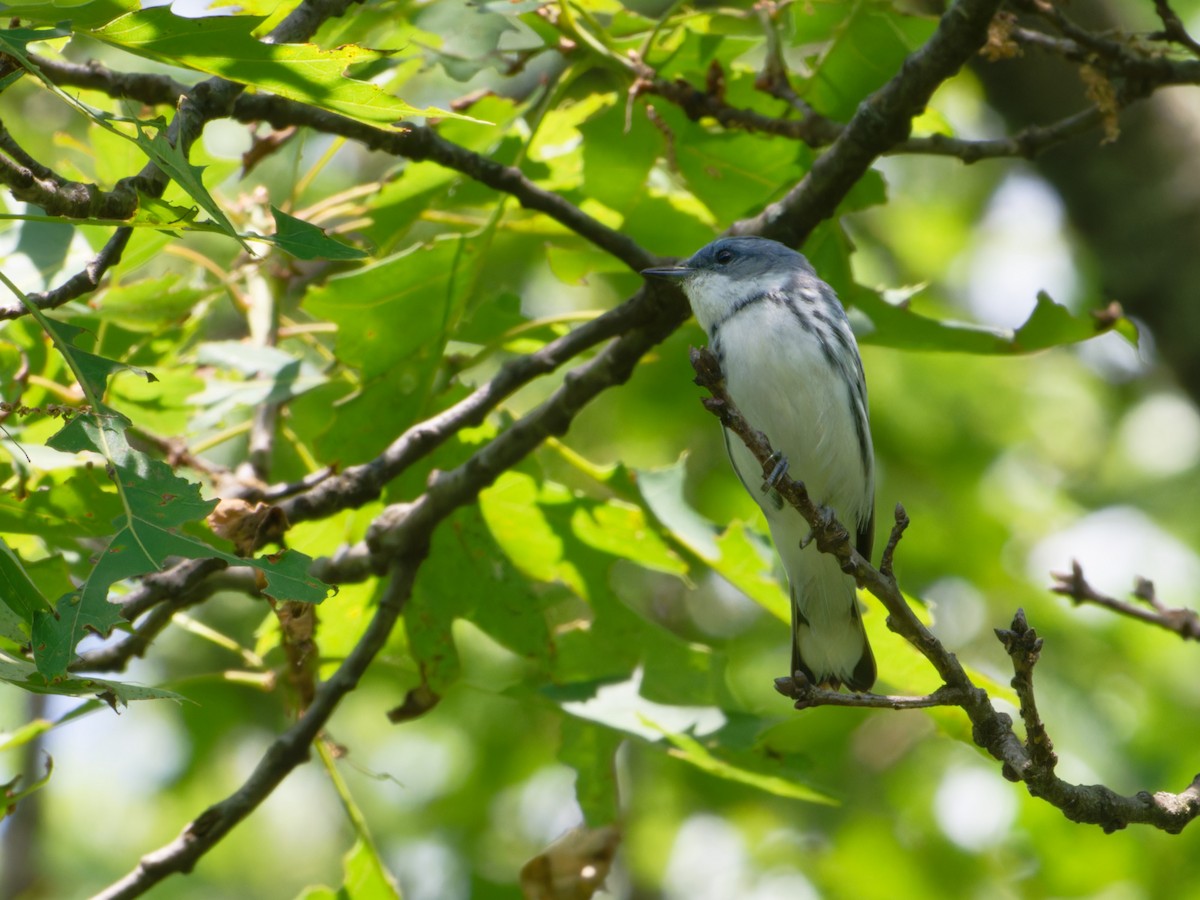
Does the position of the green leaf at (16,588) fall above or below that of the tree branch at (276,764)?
above

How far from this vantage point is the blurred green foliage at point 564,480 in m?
3.24

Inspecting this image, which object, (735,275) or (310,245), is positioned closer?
(310,245)

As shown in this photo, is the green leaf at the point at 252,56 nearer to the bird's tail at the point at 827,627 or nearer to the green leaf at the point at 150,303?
the green leaf at the point at 150,303

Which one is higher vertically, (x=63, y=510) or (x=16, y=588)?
(x=16, y=588)

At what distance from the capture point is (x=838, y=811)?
6.68 meters

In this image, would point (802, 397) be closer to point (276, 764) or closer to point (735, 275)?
point (735, 275)

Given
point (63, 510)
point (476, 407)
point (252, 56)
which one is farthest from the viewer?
point (476, 407)

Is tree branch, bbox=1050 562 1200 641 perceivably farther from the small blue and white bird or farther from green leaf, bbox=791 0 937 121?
green leaf, bbox=791 0 937 121

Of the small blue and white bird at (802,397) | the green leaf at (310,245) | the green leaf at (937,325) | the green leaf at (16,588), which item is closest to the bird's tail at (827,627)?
the small blue and white bird at (802,397)

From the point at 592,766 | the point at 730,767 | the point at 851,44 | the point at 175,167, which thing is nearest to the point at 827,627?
the point at 730,767

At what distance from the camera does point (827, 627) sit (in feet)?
12.0

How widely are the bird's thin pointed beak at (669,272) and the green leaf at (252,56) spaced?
3.59ft

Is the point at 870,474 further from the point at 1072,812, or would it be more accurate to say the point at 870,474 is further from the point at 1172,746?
the point at 1172,746

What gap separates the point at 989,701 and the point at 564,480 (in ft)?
11.4
